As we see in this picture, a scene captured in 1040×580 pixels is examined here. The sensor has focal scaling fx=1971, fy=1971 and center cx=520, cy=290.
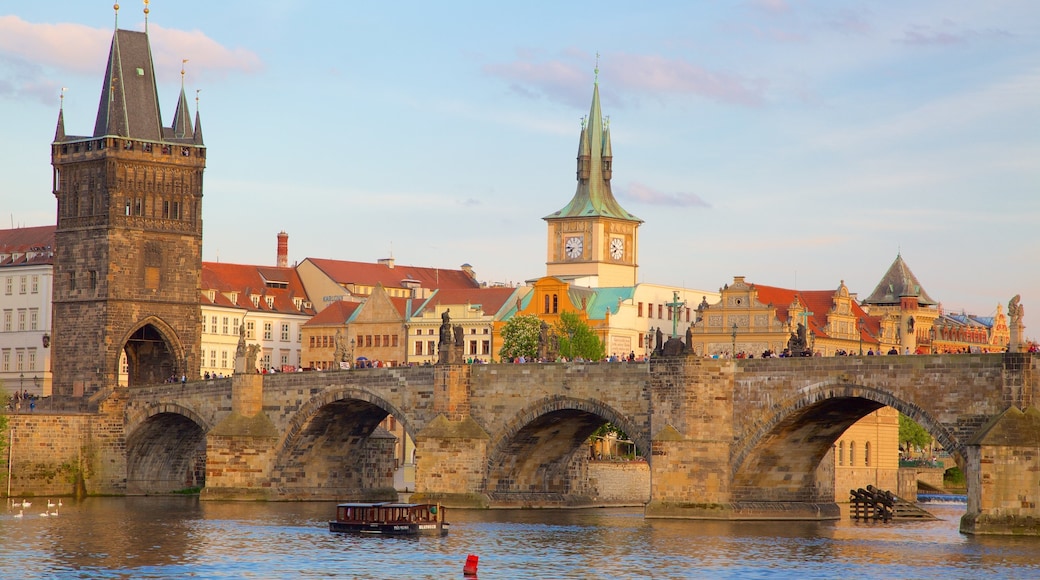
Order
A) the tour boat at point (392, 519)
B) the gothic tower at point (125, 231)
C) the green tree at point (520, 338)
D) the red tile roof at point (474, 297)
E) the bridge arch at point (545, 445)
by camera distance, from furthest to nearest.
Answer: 1. the red tile roof at point (474, 297)
2. the green tree at point (520, 338)
3. the gothic tower at point (125, 231)
4. the bridge arch at point (545, 445)
5. the tour boat at point (392, 519)

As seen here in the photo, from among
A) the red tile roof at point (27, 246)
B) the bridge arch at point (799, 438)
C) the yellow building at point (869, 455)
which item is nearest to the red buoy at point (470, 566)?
the bridge arch at point (799, 438)

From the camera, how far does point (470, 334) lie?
133 meters

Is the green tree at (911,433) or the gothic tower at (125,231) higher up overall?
the gothic tower at (125,231)

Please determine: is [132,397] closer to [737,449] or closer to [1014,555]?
[737,449]

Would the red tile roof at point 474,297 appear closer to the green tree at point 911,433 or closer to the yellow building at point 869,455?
the green tree at point 911,433

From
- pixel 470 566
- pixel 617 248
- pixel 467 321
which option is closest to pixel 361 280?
pixel 467 321

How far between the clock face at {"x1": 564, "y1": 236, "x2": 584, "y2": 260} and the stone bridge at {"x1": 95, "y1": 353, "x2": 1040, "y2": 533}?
182 ft

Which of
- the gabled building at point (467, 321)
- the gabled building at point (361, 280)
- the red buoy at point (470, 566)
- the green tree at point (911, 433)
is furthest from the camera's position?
the gabled building at point (361, 280)

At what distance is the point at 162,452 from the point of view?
10094 centimetres

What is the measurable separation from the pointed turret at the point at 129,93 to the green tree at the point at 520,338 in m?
24.8

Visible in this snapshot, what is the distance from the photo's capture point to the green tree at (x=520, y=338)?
11438 centimetres

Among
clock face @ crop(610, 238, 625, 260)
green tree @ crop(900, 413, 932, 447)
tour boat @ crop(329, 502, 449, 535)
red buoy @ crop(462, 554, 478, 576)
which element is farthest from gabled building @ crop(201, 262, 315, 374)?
red buoy @ crop(462, 554, 478, 576)

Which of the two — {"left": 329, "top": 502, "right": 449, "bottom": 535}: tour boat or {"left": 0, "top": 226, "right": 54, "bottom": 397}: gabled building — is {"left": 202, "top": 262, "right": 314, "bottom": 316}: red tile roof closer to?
{"left": 0, "top": 226, "right": 54, "bottom": 397}: gabled building

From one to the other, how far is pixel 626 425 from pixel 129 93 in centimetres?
3941
